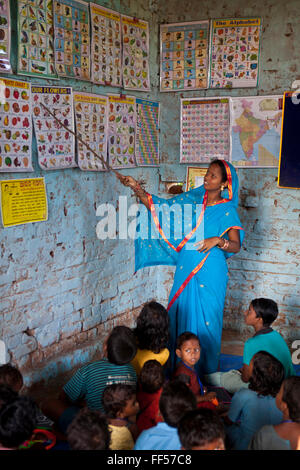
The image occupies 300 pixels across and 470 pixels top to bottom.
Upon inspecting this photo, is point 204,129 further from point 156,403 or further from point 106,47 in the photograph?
point 156,403

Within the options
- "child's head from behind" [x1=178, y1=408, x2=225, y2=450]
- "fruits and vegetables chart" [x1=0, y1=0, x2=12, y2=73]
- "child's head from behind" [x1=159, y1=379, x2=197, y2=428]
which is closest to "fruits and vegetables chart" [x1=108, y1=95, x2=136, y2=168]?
"fruits and vegetables chart" [x1=0, y1=0, x2=12, y2=73]

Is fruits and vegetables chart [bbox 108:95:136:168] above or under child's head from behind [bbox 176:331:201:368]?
above

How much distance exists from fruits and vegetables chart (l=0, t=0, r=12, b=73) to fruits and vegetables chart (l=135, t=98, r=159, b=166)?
1.57m

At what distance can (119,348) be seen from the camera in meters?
2.30

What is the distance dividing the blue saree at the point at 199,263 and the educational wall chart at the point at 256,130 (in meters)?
0.91

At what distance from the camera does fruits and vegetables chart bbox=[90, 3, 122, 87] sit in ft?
11.0

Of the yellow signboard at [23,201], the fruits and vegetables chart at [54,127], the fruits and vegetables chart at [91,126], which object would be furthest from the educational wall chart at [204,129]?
the yellow signboard at [23,201]

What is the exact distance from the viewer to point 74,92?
314 centimetres

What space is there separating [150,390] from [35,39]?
2.07 metres

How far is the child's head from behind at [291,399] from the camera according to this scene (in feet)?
6.25

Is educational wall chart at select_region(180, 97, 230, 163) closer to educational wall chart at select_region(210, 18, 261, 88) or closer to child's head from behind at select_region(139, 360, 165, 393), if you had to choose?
educational wall chart at select_region(210, 18, 261, 88)

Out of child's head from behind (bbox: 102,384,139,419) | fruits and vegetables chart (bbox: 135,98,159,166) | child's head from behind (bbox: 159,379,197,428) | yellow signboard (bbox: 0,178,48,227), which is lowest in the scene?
child's head from behind (bbox: 102,384,139,419)

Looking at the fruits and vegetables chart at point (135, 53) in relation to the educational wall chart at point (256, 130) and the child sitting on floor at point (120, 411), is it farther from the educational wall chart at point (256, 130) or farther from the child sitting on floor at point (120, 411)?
the child sitting on floor at point (120, 411)

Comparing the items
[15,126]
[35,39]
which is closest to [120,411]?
[15,126]
